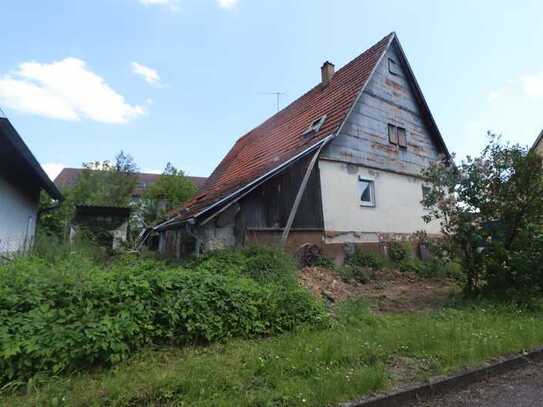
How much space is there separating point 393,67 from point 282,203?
792cm

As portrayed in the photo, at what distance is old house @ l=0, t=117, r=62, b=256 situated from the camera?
723cm

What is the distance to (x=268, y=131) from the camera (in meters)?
16.3

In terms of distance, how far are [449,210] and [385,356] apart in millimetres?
4384

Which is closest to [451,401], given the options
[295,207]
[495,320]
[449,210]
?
[495,320]

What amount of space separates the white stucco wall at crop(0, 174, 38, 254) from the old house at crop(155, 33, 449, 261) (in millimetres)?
3856

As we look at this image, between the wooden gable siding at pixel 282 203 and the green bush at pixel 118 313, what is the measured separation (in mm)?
4505

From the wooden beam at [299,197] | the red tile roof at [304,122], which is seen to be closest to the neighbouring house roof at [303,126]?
the red tile roof at [304,122]

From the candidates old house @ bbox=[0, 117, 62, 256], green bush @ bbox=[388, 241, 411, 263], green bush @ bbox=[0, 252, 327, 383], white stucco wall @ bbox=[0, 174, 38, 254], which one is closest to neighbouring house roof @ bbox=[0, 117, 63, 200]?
old house @ bbox=[0, 117, 62, 256]

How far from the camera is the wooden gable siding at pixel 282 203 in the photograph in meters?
9.74

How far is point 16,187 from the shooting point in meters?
9.16

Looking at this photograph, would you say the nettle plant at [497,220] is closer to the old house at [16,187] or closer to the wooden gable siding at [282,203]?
the wooden gable siding at [282,203]

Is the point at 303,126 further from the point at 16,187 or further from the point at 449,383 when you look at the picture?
the point at 449,383

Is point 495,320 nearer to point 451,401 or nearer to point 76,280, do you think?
point 451,401

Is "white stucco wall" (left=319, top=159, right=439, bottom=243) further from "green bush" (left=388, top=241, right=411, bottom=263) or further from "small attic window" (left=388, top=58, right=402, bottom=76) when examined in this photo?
"small attic window" (left=388, top=58, right=402, bottom=76)
